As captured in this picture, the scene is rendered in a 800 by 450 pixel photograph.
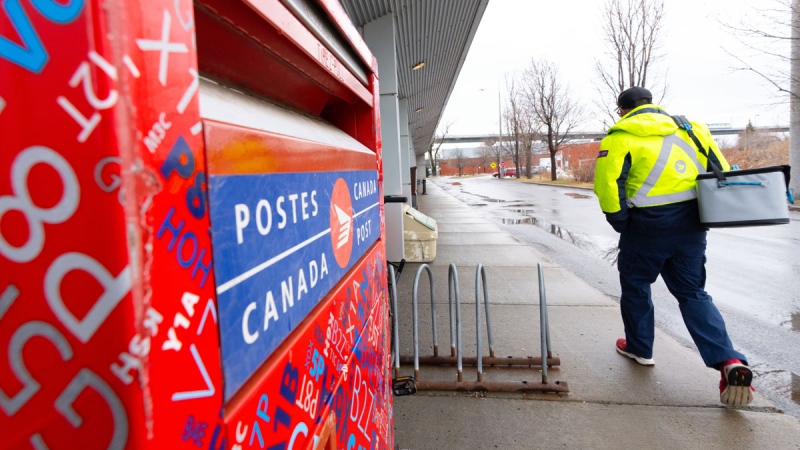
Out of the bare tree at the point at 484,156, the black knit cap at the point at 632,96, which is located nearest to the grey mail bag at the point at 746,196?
the black knit cap at the point at 632,96

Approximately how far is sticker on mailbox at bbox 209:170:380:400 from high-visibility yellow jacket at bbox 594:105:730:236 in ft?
8.17

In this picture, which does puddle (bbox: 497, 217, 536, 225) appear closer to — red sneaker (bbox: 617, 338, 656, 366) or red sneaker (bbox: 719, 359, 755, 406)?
red sneaker (bbox: 617, 338, 656, 366)

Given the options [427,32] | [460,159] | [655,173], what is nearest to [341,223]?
[655,173]

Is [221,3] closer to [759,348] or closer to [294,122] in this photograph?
[294,122]

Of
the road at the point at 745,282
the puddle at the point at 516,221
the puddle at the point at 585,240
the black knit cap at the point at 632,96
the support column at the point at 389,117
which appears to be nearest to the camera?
the black knit cap at the point at 632,96

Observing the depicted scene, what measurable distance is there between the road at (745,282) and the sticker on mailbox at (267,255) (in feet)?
11.4

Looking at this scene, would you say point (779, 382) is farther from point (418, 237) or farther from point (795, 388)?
point (418, 237)

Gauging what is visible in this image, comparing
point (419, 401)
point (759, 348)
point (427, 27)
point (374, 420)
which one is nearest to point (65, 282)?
point (374, 420)

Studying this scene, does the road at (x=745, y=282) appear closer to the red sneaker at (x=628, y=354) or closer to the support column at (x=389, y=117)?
the red sneaker at (x=628, y=354)

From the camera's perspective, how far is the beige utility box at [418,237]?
729 cm

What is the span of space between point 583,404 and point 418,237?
4569 mm

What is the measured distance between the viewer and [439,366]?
3.54 metres

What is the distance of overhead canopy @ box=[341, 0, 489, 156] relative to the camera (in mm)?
6906

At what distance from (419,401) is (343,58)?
2343 millimetres
